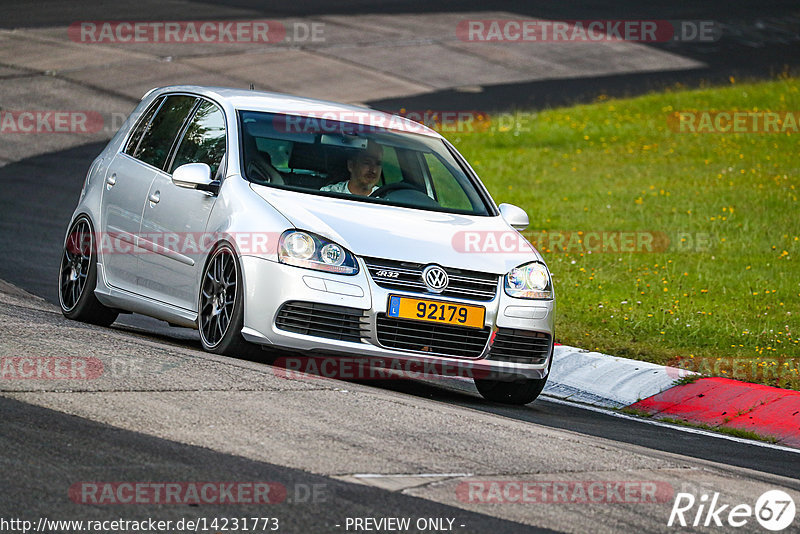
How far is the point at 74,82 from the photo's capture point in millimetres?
24828

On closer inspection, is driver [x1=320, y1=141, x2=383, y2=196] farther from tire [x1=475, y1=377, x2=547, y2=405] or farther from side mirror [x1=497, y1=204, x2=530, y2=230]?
tire [x1=475, y1=377, x2=547, y2=405]

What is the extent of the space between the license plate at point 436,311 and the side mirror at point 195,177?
1494 mm

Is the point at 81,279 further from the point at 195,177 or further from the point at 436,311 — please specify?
the point at 436,311

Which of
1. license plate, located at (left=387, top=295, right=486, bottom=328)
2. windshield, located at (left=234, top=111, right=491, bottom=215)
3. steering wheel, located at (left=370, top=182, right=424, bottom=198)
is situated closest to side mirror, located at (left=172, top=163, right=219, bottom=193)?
windshield, located at (left=234, top=111, right=491, bottom=215)

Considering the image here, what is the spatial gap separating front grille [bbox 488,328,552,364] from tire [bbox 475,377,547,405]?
8.9 inches

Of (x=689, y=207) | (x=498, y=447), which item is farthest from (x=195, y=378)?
(x=689, y=207)

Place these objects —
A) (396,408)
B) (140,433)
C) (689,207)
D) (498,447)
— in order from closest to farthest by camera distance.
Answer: (140,433) < (498,447) < (396,408) < (689,207)

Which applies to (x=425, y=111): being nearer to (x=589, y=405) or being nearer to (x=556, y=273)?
(x=556, y=273)

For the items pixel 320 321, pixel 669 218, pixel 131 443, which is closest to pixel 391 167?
pixel 320 321

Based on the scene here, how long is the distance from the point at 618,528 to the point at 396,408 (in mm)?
1989

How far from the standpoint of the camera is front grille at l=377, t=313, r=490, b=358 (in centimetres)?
794

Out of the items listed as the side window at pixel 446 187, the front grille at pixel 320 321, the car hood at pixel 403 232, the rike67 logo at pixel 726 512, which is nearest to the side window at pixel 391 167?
the side window at pixel 446 187

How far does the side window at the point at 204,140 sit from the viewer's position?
9004mm

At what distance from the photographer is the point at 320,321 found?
7934 mm
